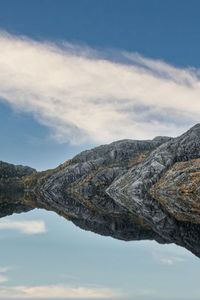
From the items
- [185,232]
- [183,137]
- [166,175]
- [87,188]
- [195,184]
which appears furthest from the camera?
[87,188]

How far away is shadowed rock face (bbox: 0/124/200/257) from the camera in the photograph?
35309 millimetres

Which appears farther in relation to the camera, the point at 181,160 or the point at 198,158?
the point at 181,160

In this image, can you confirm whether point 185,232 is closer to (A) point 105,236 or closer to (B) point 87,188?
(A) point 105,236

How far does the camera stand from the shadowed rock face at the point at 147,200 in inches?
1390

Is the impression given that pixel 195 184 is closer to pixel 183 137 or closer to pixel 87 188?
pixel 183 137

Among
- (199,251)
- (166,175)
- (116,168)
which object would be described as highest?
(116,168)

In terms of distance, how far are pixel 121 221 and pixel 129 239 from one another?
11888 millimetres

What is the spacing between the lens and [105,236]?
36.2 metres

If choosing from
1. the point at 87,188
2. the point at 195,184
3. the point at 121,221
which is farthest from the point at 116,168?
the point at 121,221

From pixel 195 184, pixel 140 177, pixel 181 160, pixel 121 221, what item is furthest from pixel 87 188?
pixel 121 221

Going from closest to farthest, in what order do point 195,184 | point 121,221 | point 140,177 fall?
1. point 121,221
2. point 195,184
3. point 140,177

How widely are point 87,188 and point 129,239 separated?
477 feet

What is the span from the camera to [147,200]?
80.4 metres

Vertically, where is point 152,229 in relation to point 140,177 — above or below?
below
